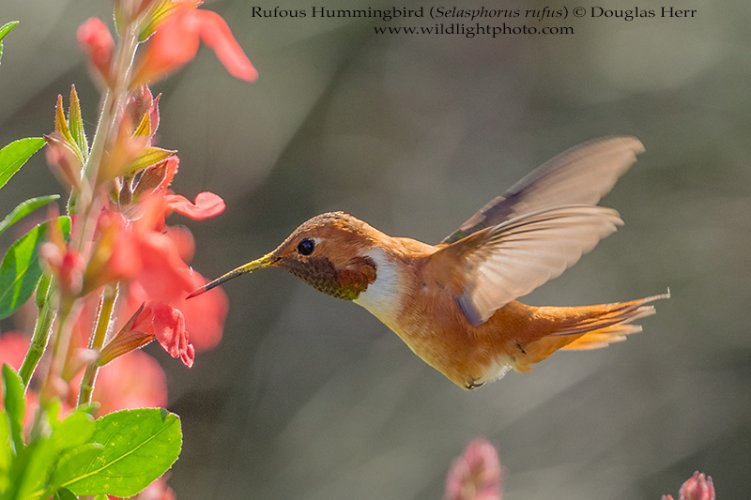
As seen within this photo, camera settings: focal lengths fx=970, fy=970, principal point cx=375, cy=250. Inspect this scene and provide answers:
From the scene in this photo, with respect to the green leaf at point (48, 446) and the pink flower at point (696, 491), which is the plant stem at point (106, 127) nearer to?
the green leaf at point (48, 446)

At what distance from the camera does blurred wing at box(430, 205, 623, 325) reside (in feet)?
6.08

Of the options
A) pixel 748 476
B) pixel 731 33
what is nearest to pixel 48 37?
pixel 731 33

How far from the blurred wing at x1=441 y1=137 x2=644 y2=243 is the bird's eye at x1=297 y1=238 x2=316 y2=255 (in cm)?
47

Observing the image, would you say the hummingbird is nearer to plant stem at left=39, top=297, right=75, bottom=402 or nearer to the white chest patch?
the white chest patch

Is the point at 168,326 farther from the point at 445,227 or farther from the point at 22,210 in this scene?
the point at 445,227

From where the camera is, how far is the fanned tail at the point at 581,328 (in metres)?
2.20

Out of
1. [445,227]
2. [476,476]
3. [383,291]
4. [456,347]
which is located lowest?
[445,227]

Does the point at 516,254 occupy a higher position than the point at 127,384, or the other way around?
the point at 516,254

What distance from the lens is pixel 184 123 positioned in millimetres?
5520

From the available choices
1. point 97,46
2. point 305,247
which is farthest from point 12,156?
point 305,247

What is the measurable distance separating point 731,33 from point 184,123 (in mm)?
3414

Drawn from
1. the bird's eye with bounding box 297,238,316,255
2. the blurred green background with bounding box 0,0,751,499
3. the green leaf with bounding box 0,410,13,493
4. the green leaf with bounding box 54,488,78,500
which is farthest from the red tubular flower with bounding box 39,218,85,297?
the blurred green background with bounding box 0,0,751,499

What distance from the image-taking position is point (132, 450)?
40.0 inches

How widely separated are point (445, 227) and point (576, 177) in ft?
13.0
